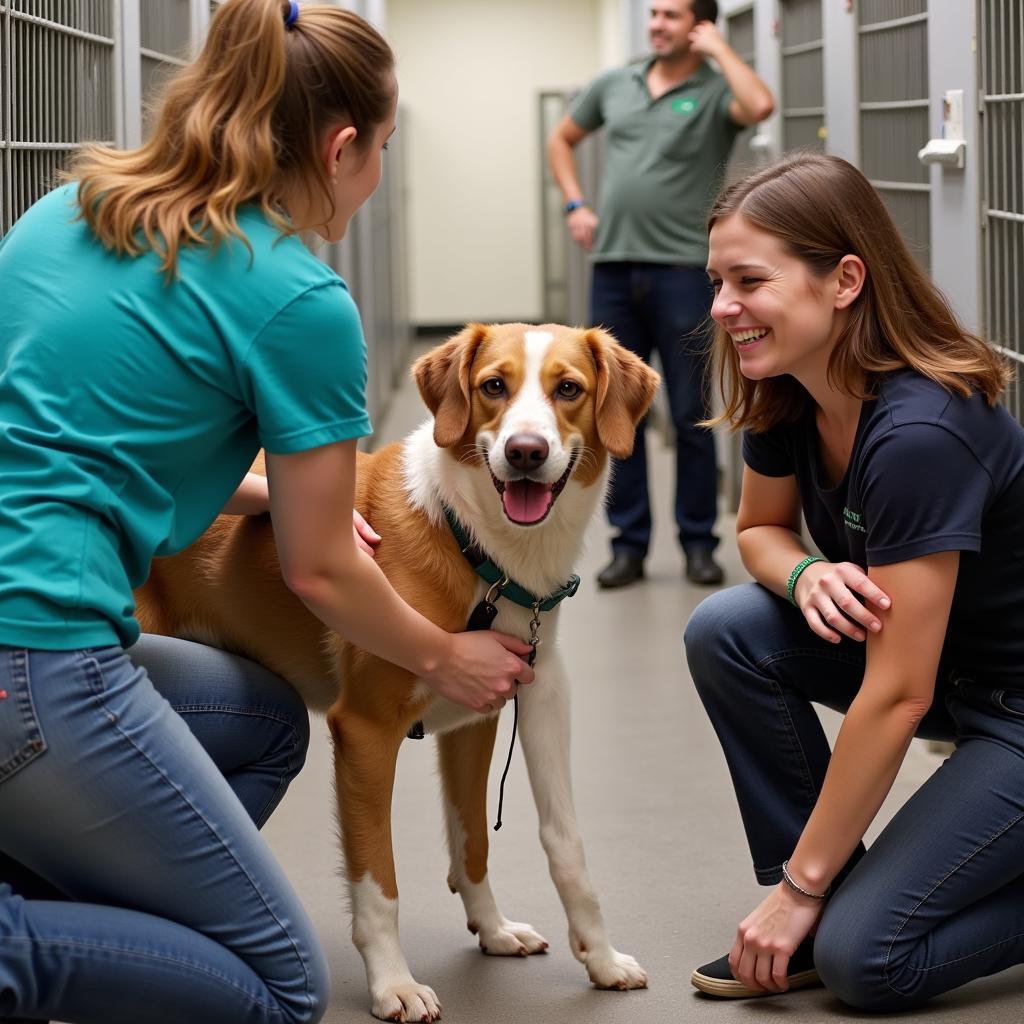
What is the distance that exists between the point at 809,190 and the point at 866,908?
0.98 m

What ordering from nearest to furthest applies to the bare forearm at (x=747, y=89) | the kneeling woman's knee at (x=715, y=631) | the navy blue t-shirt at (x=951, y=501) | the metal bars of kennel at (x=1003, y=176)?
the navy blue t-shirt at (x=951, y=501) < the kneeling woman's knee at (x=715, y=631) < the metal bars of kennel at (x=1003, y=176) < the bare forearm at (x=747, y=89)

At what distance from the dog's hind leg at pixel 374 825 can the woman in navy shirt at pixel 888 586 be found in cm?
45

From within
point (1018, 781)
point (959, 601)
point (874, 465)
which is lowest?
point (1018, 781)

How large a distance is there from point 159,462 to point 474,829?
93 cm

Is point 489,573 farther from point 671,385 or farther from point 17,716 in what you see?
point 671,385

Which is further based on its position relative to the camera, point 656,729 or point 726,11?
point 726,11

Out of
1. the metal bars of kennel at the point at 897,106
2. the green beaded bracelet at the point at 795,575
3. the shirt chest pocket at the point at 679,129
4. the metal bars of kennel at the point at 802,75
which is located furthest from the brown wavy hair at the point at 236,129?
the metal bars of kennel at the point at 802,75

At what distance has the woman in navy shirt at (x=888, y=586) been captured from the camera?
1.86 meters

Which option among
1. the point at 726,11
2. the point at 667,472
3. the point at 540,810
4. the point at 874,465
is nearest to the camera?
the point at 874,465

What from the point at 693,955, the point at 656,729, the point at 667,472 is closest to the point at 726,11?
the point at 667,472

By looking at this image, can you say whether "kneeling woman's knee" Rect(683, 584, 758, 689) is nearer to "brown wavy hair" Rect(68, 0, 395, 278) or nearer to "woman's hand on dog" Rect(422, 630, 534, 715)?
"woman's hand on dog" Rect(422, 630, 534, 715)

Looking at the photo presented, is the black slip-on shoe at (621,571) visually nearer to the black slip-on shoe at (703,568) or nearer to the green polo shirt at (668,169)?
the black slip-on shoe at (703,568)

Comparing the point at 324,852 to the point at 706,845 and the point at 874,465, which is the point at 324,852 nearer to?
the point at 706,845

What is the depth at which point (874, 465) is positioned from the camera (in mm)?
1863
